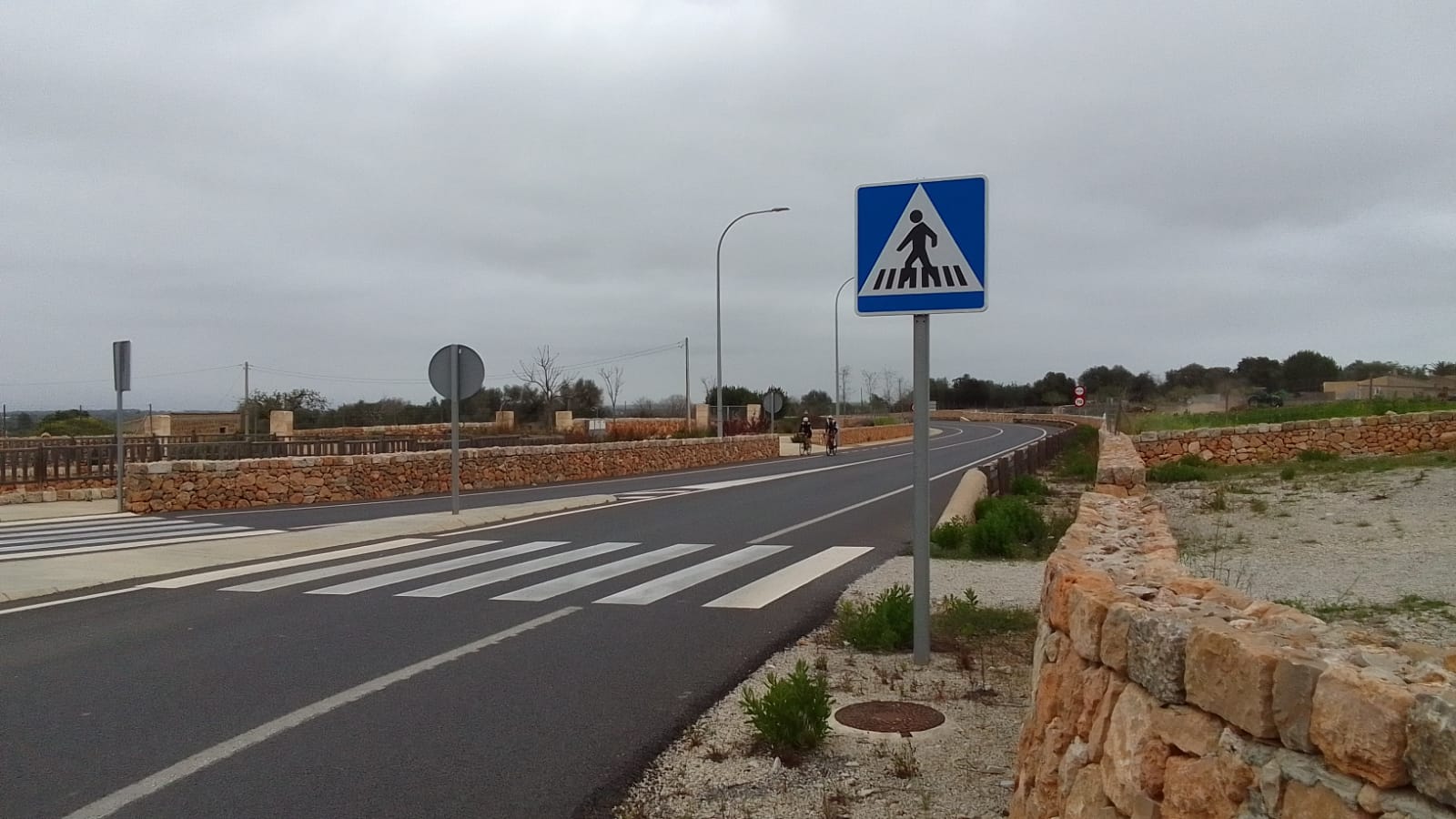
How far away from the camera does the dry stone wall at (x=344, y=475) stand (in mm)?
19469

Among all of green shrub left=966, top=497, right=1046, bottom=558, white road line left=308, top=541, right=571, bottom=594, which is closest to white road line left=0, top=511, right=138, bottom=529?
white road line left=308, top=541, right=571, bottom=594

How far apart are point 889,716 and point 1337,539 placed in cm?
921

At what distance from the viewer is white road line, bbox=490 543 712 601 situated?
386 inches

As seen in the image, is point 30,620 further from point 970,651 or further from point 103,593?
point 970,651

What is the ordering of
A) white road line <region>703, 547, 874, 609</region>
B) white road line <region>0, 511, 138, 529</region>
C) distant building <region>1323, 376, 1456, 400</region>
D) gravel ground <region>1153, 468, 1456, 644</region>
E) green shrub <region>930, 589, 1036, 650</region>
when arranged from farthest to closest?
1. distant building <region>1323, 376, 1456, 400</region>
2. white road line <region>0, 511, 138, 529</region>
3. white road line <region>703, 547, 874, 609</region>
4. gravel ground <region>1153, 468, 1456, 644</region>
5. green shrub <region>930, 589, 1036, 650</region>

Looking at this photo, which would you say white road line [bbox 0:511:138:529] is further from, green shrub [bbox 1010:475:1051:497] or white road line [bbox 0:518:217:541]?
green shrub [bbox 1010:475:1051:497]

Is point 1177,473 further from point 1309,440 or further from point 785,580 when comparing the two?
point 785,580

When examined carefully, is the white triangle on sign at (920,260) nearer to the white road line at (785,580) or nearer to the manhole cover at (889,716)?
the manhole cover at (889,716)

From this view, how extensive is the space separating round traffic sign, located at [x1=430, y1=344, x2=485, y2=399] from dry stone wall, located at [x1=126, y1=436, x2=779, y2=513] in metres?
6.43

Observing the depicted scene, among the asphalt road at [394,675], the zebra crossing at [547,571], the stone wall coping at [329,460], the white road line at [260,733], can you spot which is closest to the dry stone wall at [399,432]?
the stone wall coping at [329,460]

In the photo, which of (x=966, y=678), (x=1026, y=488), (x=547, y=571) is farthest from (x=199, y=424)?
(x=966, y=678)

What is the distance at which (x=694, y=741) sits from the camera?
18.1 feet

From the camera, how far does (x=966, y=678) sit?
6688 millimetres

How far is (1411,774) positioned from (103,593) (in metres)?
10.7
